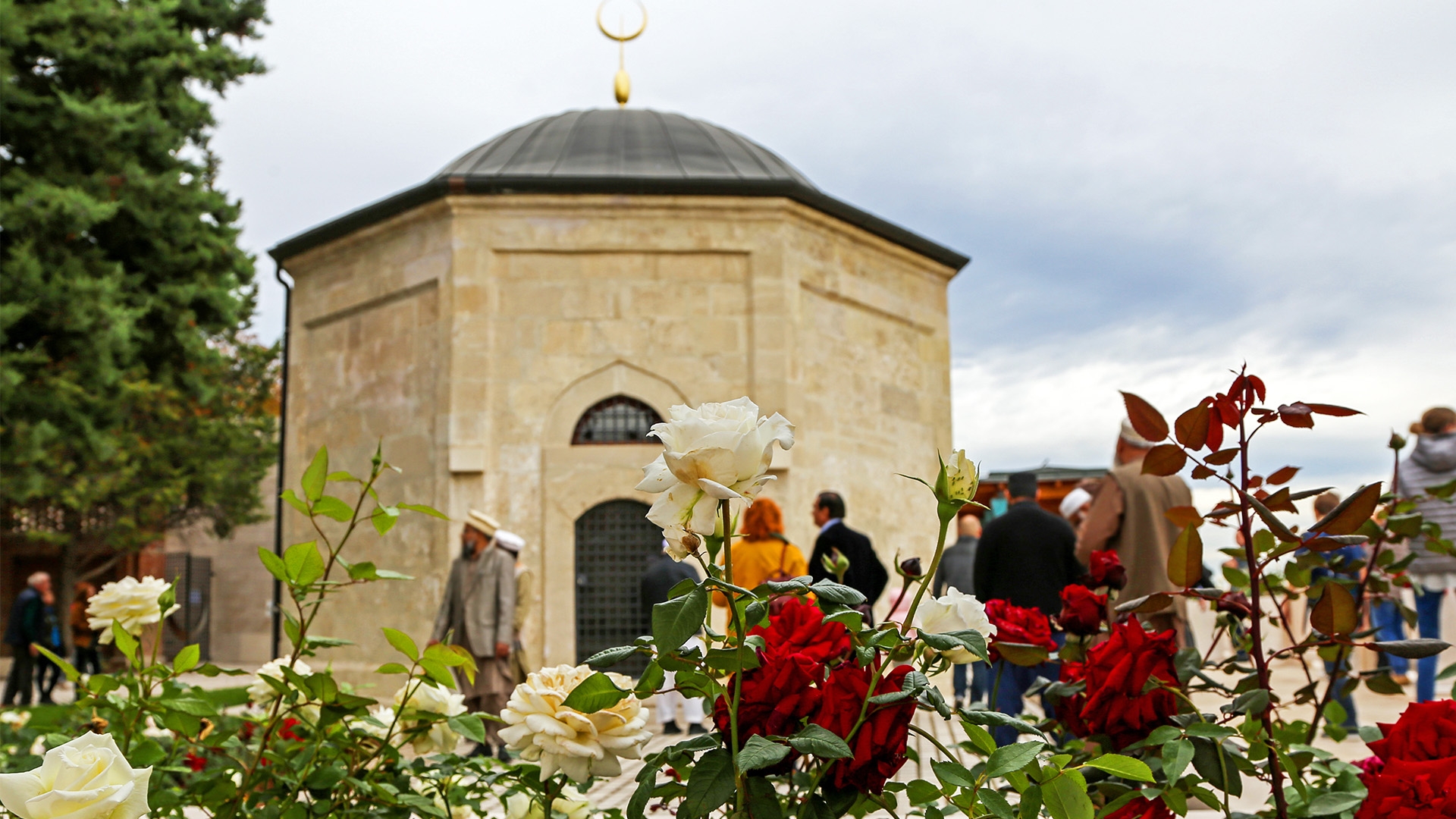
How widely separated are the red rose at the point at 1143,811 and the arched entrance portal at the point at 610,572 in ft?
32.2

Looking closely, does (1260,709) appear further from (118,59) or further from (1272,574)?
(118,59)

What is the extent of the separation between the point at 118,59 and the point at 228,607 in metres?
15.4

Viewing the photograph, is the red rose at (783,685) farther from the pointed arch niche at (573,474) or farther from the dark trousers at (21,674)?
the dark trousers at (21,674)

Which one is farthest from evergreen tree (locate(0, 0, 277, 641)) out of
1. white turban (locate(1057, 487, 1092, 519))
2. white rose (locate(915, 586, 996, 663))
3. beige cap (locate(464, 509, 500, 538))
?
white rose (locate(915, 586, 996, 663))

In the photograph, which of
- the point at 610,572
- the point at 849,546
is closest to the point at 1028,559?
the point at 849,546

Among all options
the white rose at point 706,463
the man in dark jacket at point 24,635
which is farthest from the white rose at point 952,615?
the man in dark jacket at point 24,635

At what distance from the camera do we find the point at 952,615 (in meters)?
1.47

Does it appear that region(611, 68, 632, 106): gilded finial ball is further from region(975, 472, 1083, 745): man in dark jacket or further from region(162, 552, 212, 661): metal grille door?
region(162, 552, 212, 661): metal grille door

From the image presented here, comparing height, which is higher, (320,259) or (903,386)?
(320,259)

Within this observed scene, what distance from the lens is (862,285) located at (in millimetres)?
13047

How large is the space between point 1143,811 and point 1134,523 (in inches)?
135

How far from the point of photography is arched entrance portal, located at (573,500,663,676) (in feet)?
37.8

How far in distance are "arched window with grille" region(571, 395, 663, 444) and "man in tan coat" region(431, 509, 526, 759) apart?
4010 mm

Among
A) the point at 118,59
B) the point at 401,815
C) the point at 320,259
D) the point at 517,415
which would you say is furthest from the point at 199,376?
the point at 401,815
